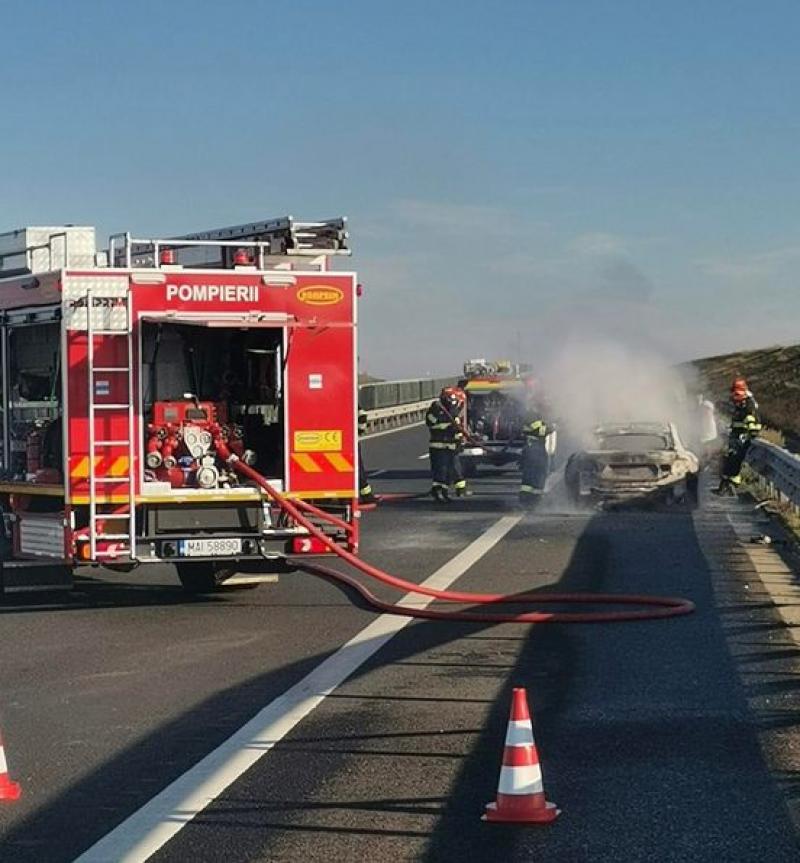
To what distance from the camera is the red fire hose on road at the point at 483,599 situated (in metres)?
12.5

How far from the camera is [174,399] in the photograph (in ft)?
46.6

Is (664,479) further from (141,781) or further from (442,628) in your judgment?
(141,781)

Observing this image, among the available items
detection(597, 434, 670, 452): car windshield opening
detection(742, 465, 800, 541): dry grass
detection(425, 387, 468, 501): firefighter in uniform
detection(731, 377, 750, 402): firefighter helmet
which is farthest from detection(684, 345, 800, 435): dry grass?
detection(597, 434, 670, 452): car windshield opening

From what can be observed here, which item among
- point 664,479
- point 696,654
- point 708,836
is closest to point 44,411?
point 696,654

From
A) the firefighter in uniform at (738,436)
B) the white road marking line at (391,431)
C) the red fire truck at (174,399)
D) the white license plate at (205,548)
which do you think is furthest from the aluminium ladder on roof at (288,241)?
the white road marking line at (391,431)

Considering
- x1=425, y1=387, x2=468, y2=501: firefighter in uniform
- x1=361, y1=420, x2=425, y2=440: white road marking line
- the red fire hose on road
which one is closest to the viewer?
the red fire hose on road

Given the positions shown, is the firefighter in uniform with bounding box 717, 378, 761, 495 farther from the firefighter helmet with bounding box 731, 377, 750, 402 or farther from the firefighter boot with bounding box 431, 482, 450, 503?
the firefighter boot with bounding box 431, 482, 450, 503

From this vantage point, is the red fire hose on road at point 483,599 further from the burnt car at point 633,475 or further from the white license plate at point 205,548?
the burnt car at point 633,475

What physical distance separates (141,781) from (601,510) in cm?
1567

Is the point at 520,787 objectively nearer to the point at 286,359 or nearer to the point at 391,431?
the point at 286,359

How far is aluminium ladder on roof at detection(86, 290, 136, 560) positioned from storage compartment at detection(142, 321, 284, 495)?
27cm

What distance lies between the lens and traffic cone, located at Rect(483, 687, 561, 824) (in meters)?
6.71

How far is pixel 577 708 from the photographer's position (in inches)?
361

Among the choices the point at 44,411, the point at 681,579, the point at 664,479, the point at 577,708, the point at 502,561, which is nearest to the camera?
the point at 577,708
